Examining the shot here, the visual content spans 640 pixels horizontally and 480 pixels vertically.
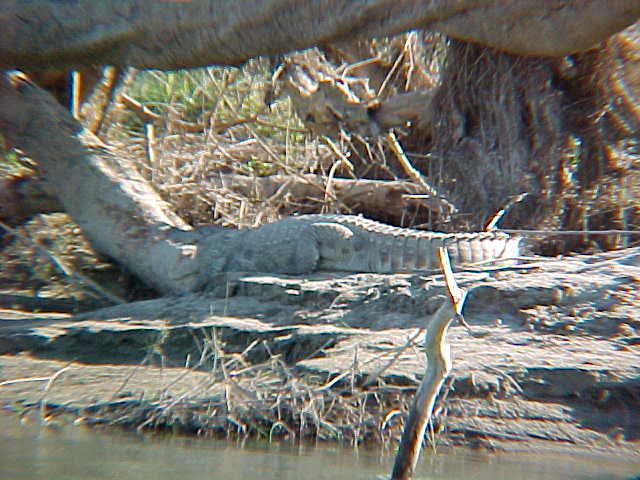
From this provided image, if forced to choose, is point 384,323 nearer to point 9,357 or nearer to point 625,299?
point 625,299

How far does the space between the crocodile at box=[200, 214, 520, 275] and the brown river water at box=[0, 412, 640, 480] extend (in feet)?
5.54

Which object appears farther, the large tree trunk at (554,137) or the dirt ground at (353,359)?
the large tree trunk at (554,137)

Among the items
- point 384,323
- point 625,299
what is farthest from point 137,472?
point 625,299

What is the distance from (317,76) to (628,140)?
2.28 meters

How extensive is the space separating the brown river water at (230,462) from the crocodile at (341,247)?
1.69 metres

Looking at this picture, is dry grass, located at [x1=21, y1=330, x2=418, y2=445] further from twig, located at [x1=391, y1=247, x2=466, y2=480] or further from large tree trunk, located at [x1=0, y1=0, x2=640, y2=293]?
large tree trunk, located at [x1=0, y1=0, x2=640, y2=293]

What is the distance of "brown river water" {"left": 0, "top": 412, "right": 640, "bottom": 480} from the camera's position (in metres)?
3.17

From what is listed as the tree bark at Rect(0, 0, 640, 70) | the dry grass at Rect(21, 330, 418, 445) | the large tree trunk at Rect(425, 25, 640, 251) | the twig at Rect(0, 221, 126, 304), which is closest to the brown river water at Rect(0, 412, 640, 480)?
the dry grass at Rect(21, 330, 418, 445)

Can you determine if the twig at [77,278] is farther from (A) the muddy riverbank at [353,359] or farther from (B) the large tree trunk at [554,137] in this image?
(B) the large tree trunk at [554,137]

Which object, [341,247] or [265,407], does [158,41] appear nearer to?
[341,247]

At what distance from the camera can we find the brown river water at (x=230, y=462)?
125 inches

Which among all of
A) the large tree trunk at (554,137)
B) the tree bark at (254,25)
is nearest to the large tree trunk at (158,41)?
the tree bark at (254,25)

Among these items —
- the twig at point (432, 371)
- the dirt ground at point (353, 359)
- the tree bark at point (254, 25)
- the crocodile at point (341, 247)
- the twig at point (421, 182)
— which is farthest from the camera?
the twig at point (421, 182)

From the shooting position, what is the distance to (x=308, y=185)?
7.26 meters
